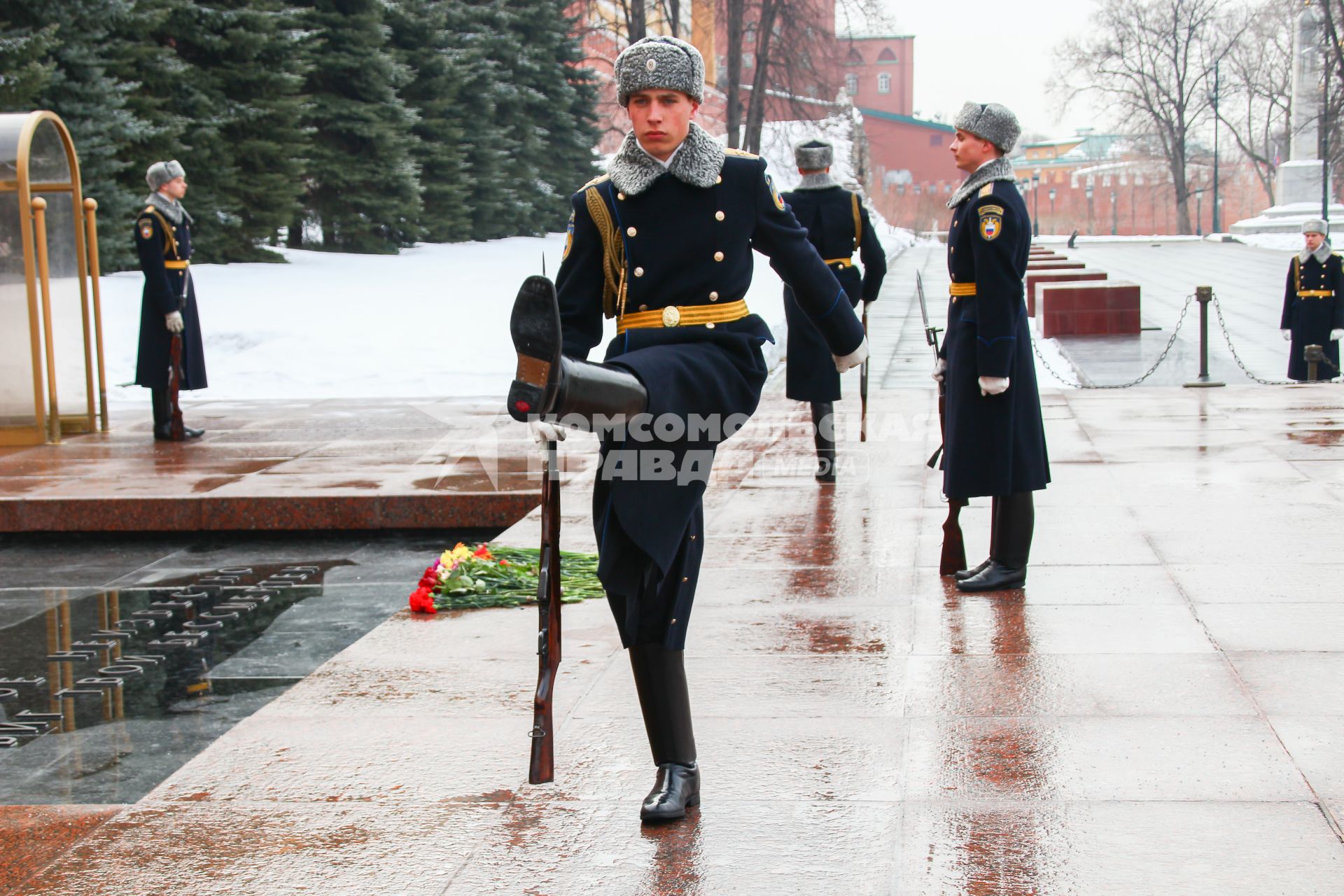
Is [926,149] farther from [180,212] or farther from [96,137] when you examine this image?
[180,212]

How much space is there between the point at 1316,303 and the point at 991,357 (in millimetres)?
9516

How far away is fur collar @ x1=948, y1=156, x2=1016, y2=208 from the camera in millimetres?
5477

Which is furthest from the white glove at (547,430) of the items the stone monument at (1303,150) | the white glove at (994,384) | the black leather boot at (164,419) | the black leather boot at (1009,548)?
the stone monument at (1303,150)

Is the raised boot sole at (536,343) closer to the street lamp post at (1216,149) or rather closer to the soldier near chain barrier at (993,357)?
the soldier near chain barrier at (993,357)

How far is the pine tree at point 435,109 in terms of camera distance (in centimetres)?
2895

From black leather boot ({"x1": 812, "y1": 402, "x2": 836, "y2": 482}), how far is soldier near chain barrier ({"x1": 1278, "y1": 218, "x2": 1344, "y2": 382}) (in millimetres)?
7080

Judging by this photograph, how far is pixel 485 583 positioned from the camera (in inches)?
234

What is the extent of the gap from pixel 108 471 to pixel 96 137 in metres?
10.2

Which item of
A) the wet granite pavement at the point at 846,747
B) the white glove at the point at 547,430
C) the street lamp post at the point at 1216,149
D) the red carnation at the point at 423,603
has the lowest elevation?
the wet granite pavement at the point at 846,747

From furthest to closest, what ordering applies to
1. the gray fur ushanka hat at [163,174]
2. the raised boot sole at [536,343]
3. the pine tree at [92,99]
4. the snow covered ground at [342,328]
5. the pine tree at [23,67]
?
the pine tree at [92,99]
the pine tree at [23,67]
the snow covered ground at [342,328]
the gray fur ushanka hat at [163,174]
the raised boot sole at [536,343]

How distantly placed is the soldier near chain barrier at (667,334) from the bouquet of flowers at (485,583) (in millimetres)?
2363

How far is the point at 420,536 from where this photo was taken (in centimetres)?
822

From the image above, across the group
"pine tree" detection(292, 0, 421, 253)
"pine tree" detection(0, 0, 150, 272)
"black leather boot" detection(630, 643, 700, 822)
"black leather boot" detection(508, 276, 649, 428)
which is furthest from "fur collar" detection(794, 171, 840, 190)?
"pine tree" detection(292, 0, 421, 253)

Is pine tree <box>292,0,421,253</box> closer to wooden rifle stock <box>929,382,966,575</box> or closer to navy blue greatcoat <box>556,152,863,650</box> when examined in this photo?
wooden rifle stock <box>929,382,966,575</box>
